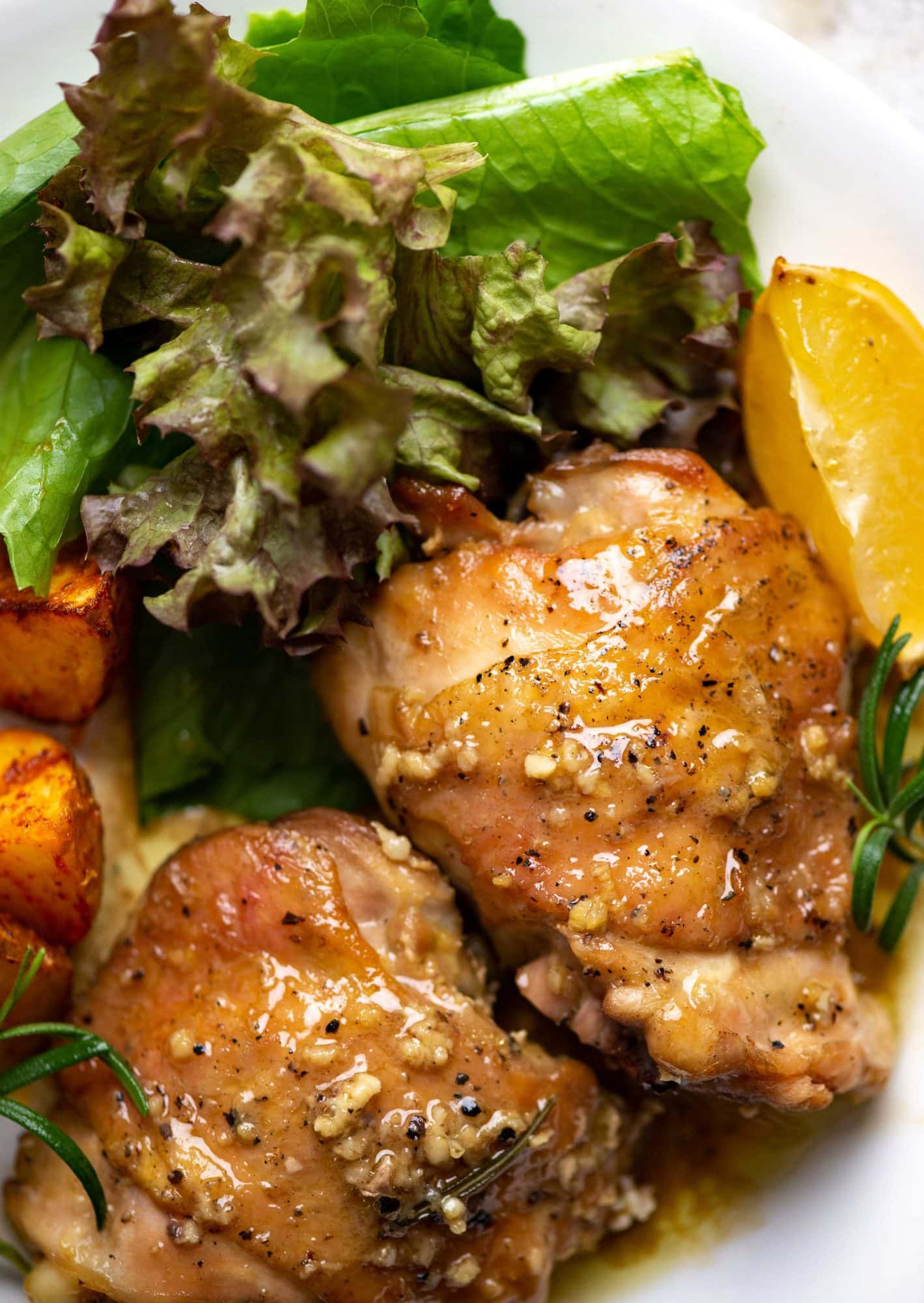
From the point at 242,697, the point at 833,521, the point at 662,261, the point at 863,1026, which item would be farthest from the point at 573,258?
the point at 863,1026

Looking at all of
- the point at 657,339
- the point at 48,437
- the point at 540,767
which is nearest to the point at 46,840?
the point at 48,437

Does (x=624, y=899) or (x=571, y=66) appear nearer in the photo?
(x=624, y=899)

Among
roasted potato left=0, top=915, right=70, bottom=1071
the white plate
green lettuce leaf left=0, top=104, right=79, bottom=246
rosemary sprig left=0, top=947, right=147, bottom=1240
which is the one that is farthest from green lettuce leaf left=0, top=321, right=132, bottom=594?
rosemary sprig left=0, top=947, right=147, bottom=1240

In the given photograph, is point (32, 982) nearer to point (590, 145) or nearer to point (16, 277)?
point (16, 277)

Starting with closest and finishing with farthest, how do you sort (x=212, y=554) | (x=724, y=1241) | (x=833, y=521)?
1. (x=212, y=554)
2. (x=833, y=521)
3. (x=724, y=1241)

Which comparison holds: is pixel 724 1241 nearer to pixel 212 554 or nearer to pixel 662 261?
pixel 212 554

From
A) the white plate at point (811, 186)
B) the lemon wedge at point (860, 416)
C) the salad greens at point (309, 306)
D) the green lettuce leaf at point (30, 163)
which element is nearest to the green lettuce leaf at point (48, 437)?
the salad greens at point (309, 306)

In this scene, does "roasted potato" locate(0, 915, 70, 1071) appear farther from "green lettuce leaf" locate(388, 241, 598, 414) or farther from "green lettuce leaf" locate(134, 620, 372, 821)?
"green lettuce leaf" locate(388, 241, 598, 414)
